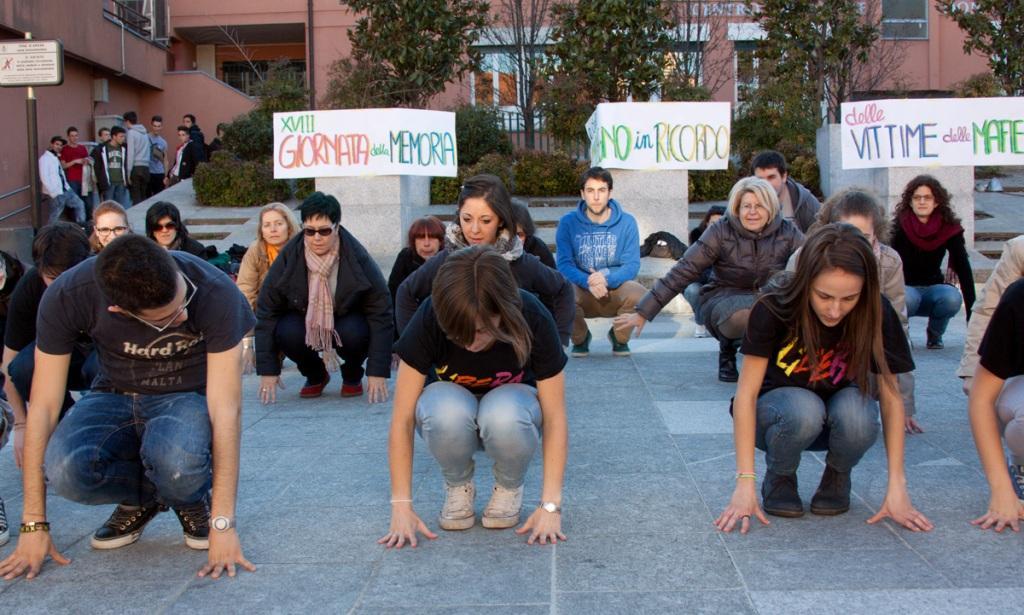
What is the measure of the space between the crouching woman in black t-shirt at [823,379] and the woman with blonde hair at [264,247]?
385cm

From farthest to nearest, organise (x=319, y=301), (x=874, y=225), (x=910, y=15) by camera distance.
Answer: (x=910, y=15) → (x=319, y=301) → (x=874, y=225)

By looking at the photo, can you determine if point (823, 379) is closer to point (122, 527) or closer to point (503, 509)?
point (503, 509)

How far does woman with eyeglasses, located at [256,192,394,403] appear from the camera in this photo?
6.51 metres

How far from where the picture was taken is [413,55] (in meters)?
16.8

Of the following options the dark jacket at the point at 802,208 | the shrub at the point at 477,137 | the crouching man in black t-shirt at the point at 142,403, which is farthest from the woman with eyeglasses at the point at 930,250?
the shrub at the point at 477,137

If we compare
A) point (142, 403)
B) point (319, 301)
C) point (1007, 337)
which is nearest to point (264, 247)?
point (319, 301)

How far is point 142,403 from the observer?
3857 millimetres

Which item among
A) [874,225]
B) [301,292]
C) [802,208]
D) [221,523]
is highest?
[802,208]

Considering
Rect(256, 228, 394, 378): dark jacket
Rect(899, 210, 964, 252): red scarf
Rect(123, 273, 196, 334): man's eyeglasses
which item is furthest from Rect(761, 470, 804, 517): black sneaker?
Rect(899, 210, 964, 252): red scarf

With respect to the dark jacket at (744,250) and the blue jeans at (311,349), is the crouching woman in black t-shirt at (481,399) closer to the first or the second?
the blue jeans at (311,349)

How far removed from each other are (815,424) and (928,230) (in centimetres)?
439

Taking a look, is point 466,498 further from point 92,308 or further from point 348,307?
point 348,307

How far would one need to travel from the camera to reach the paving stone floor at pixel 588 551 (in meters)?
3.28

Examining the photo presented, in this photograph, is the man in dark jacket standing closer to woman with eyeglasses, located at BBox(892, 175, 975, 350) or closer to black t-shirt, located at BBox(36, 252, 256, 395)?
woman with eyeglasses, located at BBox(892, 175, 975, 350)
